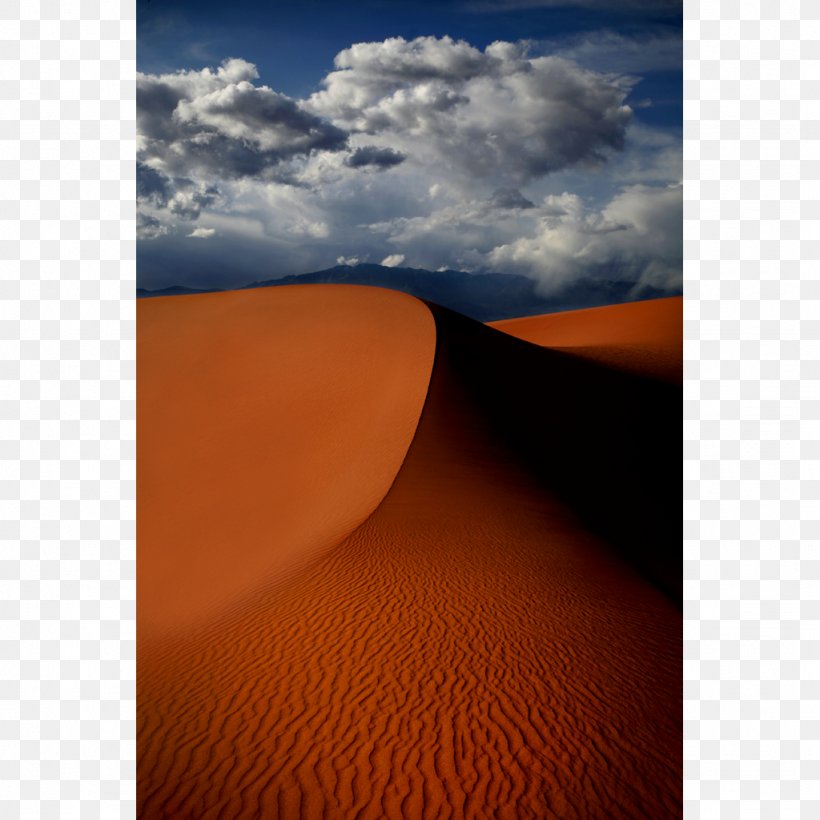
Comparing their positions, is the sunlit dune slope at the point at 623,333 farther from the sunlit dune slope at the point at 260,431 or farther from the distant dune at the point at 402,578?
the sunlit dune slope at the point at 260,431

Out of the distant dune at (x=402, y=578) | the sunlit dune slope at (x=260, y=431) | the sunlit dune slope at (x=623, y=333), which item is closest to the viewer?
the distant dune at (x=402, y=578)

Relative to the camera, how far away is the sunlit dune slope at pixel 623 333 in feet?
83.6

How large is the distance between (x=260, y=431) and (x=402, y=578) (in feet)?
23.8

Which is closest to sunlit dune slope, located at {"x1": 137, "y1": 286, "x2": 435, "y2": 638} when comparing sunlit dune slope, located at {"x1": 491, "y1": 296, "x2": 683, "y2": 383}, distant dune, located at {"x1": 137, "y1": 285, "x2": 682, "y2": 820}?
distant dune, located at {"x1": 137, "y1": 285, "x2": 682, "y2": 820}

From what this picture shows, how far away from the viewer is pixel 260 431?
14.7 metres

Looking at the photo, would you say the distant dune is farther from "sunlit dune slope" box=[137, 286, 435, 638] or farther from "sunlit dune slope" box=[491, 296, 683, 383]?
"sunlit dune slope" box=[491, 296, 683, 383]

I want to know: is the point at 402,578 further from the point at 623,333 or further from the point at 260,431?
the point at 623,333

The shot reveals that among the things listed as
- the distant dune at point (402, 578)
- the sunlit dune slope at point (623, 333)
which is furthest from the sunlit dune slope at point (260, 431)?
the sunlit dune slope at point (623, 333)

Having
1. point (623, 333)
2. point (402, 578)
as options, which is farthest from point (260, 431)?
point (623, 333)

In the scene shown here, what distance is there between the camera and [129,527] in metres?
4.56

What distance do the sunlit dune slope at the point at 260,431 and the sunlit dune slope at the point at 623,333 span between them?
11.0 m

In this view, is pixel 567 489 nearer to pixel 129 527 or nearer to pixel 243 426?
pixel 243 426

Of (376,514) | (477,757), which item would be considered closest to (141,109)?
(376,514)

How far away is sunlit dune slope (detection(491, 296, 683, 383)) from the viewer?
25.5 meters
